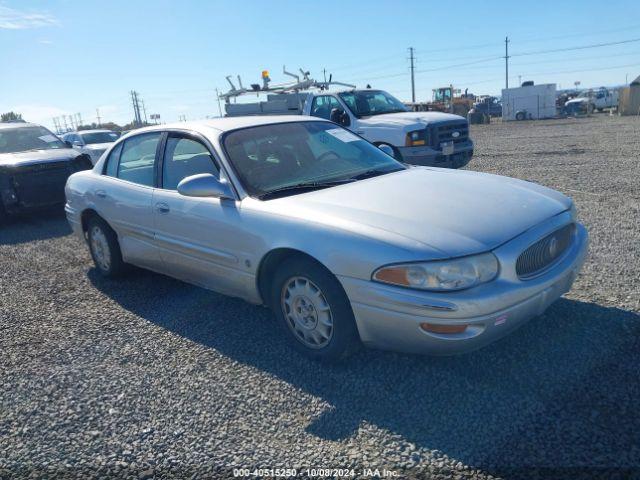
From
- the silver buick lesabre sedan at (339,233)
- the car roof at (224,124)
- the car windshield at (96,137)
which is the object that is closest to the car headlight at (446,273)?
the silver buick lesabre sedan at (339,233)

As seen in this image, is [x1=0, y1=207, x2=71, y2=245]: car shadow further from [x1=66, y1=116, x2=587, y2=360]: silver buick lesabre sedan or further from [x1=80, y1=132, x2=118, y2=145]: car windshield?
[x1=80, y1=132, x2=118, y2=145]: car windshield

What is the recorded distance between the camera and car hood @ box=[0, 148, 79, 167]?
8.55 m

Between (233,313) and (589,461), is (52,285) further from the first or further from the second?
(589,461)

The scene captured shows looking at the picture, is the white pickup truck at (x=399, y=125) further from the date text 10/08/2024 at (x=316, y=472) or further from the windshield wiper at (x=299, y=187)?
the date text 10/08/2024 at (x=316, y=472)

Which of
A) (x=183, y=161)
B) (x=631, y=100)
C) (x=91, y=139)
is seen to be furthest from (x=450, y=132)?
(x=631, y=100)

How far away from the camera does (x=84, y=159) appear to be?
30.4ft

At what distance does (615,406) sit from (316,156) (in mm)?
2669

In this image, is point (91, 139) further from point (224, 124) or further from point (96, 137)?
point (224, 124)

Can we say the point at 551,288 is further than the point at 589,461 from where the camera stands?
Yes

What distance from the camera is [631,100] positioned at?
32781 millimetres

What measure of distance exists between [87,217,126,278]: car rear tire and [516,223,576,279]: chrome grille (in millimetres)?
3782

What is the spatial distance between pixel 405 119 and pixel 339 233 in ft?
22.7

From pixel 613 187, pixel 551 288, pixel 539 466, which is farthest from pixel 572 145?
pixel 539 466

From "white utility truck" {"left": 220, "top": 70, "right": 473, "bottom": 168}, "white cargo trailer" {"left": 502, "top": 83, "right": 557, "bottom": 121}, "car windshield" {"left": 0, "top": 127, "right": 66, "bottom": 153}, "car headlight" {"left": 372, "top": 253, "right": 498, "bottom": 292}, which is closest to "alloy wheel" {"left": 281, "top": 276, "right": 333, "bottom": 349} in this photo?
"car headlight" {"left": 372, "top": 253, "right": 498, "bottom": 292}
